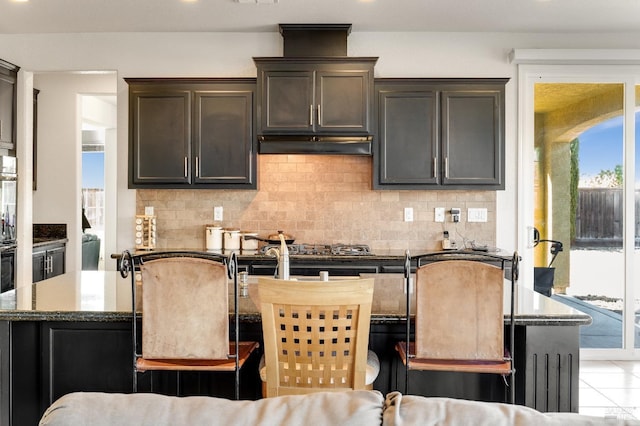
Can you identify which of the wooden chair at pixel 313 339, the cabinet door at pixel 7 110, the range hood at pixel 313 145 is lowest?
the wooden chair at pixel 313 339

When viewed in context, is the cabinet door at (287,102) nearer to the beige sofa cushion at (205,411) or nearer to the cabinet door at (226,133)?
the cabinet door at (226,133)

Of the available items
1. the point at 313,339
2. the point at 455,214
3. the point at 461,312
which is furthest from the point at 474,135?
the point at 313,339

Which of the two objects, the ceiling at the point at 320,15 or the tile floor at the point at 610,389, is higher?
the ceiling at the point at 320,15

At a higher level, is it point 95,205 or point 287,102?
point 287,102

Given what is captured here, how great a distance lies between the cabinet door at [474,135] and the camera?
4602 millimetres

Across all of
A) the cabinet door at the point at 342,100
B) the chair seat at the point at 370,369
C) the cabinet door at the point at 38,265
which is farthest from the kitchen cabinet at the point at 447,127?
the cabinet door at the point at 38,265

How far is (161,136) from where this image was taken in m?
4.67

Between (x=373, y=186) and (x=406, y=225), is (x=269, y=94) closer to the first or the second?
(x=373, y=186)

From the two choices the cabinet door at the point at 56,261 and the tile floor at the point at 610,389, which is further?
the cabinet door at the point at 56,261

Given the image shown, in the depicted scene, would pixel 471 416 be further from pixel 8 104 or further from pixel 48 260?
pixel 48 260

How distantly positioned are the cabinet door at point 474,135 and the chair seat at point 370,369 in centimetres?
247

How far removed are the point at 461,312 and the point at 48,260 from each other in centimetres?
486

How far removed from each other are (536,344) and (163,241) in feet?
11.5

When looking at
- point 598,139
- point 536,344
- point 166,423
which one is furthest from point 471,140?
point 166,423
